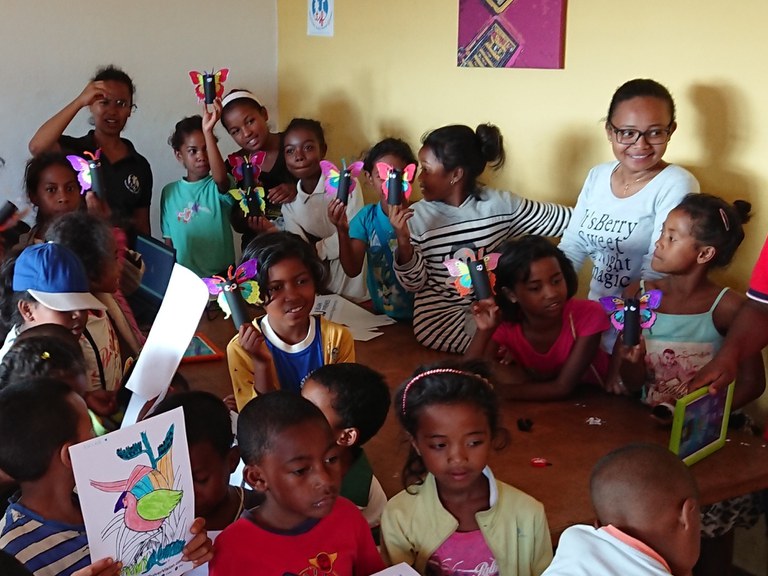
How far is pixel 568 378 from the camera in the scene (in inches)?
94.1

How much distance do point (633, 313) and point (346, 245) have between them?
1259 millimetres

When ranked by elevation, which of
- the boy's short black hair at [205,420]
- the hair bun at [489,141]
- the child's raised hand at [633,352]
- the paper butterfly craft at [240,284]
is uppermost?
the hair bun at [489,141]

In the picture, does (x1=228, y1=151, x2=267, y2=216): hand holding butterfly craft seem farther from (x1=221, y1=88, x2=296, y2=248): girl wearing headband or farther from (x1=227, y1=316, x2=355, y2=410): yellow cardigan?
(x1=227, y1=316, x2=355, y2=410): yellow cardigan

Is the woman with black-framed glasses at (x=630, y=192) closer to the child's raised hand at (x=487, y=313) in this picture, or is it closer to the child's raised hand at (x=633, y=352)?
the child's raised hand at (x=633, y=352)

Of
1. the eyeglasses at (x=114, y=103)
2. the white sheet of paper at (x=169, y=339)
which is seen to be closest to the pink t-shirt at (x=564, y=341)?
the white sheet of paper at (x=169, y=339)

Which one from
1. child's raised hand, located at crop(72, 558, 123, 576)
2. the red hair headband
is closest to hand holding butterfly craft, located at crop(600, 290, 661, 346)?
the red hair headband

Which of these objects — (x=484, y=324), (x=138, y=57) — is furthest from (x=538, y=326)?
(x=138, y=57)

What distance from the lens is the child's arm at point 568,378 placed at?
238cm

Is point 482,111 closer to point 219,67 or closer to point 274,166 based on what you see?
point 274,166

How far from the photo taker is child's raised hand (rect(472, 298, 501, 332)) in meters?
2.30

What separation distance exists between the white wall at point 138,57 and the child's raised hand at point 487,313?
2.66 m

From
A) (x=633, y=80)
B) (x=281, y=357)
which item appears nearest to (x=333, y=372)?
(x=281, y=357)

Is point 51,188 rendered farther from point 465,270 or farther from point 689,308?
point 689,308

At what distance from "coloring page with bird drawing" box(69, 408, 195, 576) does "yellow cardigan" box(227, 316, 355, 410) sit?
31.9 inches
